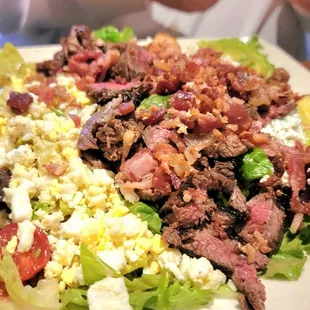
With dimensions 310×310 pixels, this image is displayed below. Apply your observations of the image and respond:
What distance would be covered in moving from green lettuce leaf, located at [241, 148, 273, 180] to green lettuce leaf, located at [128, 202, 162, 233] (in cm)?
56

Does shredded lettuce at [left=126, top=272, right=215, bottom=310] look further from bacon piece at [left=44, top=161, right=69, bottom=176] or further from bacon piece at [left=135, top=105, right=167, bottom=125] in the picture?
bacon piece at [left=135, top=105, right=167, bottom=125]

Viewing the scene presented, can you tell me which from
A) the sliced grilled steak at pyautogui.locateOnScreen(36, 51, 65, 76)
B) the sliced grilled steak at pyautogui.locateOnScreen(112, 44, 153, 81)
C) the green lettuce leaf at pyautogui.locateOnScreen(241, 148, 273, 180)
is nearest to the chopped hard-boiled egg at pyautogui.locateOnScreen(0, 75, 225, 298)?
the sliced grilled steak at pyautogui.locateOnScreen(112, 44, 153, 81)

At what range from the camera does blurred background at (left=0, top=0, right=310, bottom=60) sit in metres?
4.99

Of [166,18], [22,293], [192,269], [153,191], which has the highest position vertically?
[153,191]

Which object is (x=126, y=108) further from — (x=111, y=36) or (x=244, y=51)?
(x=244, y=51)

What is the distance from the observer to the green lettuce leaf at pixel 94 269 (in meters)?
2.36

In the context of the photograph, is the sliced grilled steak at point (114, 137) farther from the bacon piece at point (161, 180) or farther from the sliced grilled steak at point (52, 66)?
the sliced grilled steak at point (52, 66)

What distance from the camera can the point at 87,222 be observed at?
253cm

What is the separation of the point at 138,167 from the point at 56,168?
0.47 m

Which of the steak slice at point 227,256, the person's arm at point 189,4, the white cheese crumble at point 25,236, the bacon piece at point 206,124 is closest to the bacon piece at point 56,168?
the white cheese crumble at point 25,236

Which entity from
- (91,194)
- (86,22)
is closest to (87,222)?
(91,194)

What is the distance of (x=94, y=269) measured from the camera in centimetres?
236

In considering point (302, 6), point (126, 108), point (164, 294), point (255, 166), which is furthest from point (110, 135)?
point (302, 6)

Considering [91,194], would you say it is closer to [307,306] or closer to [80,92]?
[80,92]
